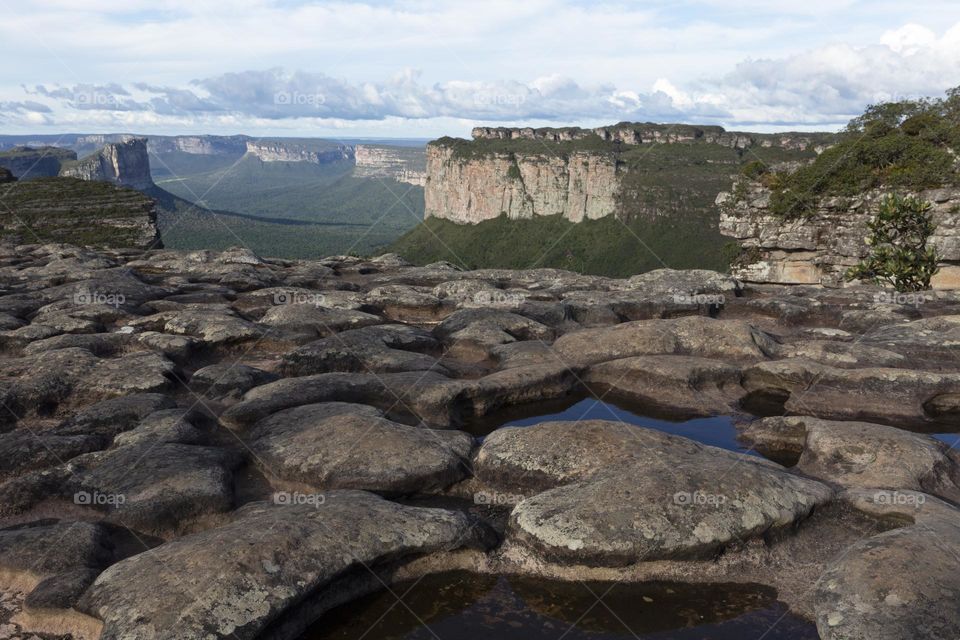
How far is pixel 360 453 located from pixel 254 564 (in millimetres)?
4187

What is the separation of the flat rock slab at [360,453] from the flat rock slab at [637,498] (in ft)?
3.00

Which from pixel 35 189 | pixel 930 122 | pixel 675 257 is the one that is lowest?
pixel 675 257

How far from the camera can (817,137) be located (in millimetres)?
175375

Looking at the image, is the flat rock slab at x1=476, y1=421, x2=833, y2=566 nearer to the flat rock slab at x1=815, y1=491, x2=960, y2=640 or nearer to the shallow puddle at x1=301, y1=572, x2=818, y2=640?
the shallow puddle at x1=301, y1=572, x2=818, y2=640

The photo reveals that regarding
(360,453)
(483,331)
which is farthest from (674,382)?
(360,453)

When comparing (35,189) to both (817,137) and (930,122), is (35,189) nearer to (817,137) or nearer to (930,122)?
(930,122)

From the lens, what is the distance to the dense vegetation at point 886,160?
37.8 metres

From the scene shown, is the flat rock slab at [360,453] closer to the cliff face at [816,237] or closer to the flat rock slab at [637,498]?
the flat rock slab at [637,498]

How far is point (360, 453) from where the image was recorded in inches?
523

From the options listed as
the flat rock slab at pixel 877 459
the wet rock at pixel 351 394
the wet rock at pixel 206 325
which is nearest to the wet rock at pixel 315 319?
the wet rock at pixel 206 325

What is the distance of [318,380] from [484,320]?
24.0 ft

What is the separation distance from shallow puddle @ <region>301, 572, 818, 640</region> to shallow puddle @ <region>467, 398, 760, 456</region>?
606 centimetres

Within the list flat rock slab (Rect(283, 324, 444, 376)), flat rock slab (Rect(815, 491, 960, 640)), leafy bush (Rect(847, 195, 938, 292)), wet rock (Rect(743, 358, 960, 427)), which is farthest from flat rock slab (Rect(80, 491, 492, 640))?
leafy bush (Rect(847, 195, 938, 292))


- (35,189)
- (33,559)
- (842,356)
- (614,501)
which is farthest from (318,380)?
(35,189)
